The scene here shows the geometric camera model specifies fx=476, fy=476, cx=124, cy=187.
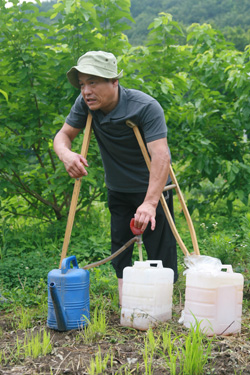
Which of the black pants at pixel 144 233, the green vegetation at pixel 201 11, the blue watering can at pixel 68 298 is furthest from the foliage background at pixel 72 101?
the green vegetation at pixel 201 11

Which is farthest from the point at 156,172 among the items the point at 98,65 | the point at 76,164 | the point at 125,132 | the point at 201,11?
the point at 201,11

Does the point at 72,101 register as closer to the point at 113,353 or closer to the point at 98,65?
the point at 98,65

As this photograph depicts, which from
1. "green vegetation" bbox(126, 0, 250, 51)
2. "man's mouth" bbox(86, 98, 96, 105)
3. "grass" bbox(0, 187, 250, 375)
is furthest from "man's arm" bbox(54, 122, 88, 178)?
"green vegetation" bbox(126, 0, 250, 51)

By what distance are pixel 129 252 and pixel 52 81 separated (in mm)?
2250

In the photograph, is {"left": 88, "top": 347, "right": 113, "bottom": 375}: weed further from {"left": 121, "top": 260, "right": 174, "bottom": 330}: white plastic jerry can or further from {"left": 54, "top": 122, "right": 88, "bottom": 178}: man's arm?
{"left": 54, "top": 122, "right": 88, "bottom": 178}: man's arm

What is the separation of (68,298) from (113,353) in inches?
20.2

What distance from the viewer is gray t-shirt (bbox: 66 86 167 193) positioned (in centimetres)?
310

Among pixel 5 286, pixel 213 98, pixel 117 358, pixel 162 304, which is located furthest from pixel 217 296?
pixel 213 98

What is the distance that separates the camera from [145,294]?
3.06m

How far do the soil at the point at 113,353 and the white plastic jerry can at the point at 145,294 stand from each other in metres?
0.07

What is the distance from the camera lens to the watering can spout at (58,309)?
2904mm

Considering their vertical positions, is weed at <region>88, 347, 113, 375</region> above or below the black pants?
below

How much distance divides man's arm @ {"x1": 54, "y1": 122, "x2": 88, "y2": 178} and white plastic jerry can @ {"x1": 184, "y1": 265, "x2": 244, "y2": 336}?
3.11 feet

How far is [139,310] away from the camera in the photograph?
308cm
